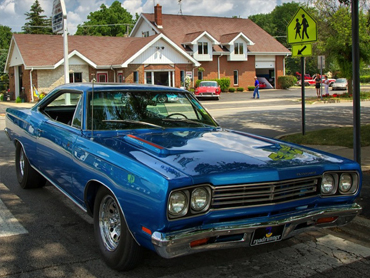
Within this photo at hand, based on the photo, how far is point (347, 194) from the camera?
13.1 feet

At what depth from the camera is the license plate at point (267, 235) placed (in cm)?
350

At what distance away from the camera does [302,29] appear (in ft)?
31.2

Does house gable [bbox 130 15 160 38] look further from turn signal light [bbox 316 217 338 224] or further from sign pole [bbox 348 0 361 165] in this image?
turn signal light [bbox 316 217 338 224]

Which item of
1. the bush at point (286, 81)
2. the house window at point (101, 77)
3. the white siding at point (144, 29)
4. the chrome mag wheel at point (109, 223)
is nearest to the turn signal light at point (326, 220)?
the chrome mag wheel at point (109, 223)

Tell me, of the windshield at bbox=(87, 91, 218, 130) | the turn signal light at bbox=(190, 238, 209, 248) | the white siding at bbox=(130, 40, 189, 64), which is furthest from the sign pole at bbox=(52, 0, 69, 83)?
the white siding at bbox=(130, 40, 189, 64)

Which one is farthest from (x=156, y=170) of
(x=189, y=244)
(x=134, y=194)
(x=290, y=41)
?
(x=290, y=41)

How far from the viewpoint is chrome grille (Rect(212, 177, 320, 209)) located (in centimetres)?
342

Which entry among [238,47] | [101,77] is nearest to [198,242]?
[101,77]

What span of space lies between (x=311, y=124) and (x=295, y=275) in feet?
40.7

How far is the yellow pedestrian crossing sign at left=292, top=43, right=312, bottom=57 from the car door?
224 inches

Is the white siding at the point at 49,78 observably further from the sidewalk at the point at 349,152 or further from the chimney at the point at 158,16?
the sidewalk at the point at 349,152

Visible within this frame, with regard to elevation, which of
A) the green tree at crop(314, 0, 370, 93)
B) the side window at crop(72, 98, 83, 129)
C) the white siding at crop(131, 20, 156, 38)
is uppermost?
the white siding at crop(131, 20, 156, 38)

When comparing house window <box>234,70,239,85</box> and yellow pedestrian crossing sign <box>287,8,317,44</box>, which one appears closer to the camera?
yellow pedestrian crossing sign <box>287,8,317,44</box>

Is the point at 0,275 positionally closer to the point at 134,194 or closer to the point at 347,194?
the point at 134,194
